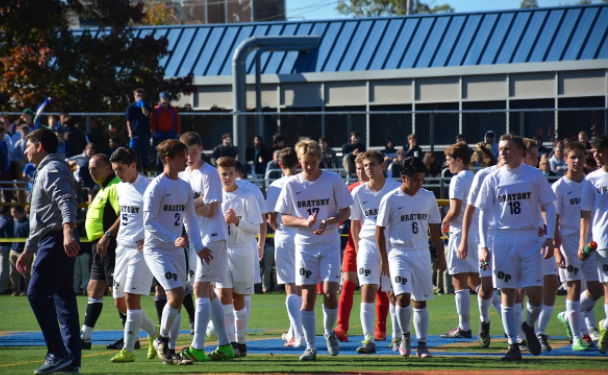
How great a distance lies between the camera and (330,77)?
29219mm

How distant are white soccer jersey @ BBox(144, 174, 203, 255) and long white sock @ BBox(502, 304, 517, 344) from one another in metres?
3.17

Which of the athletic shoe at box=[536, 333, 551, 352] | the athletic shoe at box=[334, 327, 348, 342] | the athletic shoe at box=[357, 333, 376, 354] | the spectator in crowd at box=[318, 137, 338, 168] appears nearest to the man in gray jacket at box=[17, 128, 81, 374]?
the athletic shoe at box=[357, 333, 376, 354]

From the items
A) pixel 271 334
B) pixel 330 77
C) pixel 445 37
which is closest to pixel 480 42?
pixel 445 37

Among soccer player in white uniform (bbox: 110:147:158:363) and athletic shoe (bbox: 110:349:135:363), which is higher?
soccer player in white uniform (bbox: 110:147:158:363)


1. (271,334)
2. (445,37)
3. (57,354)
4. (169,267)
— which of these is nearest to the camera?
(57,354)

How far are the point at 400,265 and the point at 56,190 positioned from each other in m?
3.66

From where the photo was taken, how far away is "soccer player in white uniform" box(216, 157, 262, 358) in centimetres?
1029

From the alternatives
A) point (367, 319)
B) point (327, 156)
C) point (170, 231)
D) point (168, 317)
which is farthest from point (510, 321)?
point (327, 156)

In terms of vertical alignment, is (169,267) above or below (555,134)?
below

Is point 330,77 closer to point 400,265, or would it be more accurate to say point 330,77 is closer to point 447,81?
point 447,81

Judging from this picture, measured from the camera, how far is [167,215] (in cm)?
909

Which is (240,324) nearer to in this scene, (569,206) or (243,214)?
(243,214)

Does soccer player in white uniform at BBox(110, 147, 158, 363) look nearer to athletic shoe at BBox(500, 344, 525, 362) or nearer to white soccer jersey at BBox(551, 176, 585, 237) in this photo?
athletic shoe at BBox(500, 344, 525, 362)

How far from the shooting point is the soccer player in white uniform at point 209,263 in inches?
366
